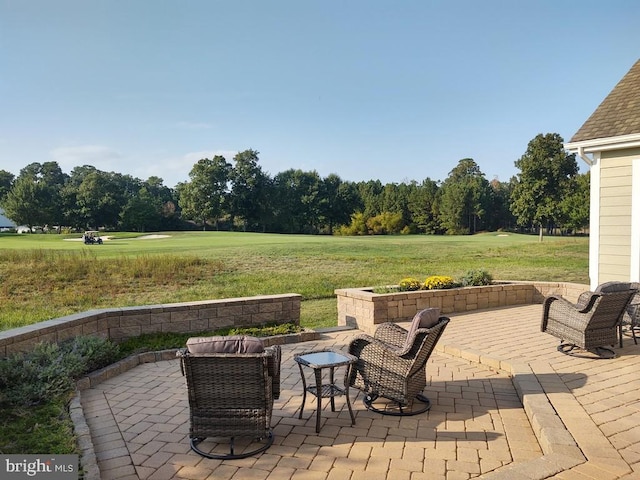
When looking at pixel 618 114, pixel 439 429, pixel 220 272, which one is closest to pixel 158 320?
pixel 439 429

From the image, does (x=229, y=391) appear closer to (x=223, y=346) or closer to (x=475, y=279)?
(x=223, y=346)

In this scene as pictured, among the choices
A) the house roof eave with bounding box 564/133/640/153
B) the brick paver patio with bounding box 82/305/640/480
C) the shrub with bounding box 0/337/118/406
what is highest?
the house roof eave with bounding box 564/133/640/153

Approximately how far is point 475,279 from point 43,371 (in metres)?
7.63

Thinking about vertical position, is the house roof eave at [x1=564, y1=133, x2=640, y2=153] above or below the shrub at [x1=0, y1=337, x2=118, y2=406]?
above

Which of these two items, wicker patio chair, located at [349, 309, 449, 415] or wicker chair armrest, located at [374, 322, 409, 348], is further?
wicker chair armrest, located at [374, 322, 409, 348]

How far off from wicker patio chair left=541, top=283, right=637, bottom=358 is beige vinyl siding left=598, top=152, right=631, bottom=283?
8.58ft

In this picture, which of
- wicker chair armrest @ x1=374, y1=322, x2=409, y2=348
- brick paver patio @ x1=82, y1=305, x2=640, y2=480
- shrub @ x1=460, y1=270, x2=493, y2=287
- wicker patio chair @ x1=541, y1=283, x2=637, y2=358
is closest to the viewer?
brick paver patio @ x1=82, y1=305, x2=640, y2=480

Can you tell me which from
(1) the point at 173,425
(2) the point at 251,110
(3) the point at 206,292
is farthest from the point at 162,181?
(1) the point at 173,425

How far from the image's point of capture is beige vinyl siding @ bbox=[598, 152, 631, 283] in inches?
304

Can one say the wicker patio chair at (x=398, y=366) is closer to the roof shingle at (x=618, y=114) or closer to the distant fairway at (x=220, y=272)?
the distant fairway at (x=220, y=272)

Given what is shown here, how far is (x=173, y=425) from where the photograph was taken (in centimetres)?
380

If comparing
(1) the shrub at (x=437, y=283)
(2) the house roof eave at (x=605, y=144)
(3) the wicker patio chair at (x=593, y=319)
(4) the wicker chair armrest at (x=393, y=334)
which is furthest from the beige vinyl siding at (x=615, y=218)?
(4) the wicker chair armrest at (x=393, y=334)

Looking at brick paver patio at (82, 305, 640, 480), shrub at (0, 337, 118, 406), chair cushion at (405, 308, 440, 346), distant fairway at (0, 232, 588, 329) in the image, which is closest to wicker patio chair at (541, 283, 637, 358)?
brick paver patio at (82, 305, 640, 480)

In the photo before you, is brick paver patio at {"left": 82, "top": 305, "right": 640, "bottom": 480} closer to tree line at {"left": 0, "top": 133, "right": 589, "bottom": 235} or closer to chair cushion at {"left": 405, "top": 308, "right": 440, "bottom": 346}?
A: chair cushion at {"left": 405, "top": 308, "right": 440, "bottom": 346}
